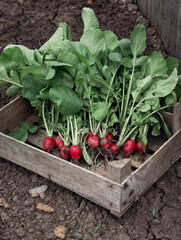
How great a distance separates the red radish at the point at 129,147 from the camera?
2996mm

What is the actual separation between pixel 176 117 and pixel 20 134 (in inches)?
48.8

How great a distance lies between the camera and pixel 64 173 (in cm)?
283

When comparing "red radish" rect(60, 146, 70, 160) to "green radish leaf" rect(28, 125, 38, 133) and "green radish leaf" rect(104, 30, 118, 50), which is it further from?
"green radish leaf" rect(104, 30, 118, 50)

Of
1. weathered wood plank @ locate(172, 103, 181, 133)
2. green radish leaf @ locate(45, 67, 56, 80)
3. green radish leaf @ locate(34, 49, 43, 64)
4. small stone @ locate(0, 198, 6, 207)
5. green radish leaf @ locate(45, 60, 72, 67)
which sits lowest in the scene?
small stone @ locate(0, 198, 6, 207)

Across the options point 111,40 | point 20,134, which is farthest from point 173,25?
point 20,134

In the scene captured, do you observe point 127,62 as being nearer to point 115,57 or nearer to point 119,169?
point 115,57

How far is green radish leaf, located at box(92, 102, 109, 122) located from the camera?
2955mm

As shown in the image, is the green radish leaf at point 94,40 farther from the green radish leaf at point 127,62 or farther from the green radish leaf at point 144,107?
the green radish leaf at point 144,107

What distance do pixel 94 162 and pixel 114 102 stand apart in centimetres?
58

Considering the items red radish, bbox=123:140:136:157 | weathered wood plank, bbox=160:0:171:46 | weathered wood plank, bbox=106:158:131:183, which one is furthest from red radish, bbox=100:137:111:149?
weathered wood plank, bbox=160:0:171:46

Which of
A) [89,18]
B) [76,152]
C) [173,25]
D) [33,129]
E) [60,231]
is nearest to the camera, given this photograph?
[60,231]

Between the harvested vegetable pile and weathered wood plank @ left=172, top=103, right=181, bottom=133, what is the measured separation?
8 cm

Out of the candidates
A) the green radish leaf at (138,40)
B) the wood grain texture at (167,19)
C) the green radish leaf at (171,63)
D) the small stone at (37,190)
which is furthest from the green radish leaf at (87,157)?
the wood grain texture at (167,19)

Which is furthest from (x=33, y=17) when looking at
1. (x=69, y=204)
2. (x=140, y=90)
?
(x=69, y=204)
